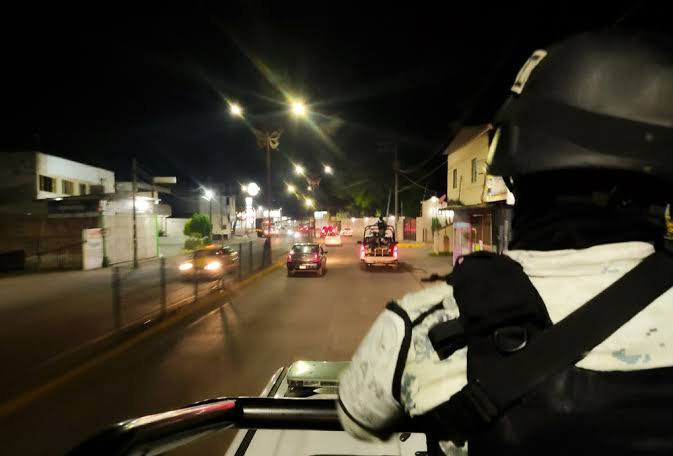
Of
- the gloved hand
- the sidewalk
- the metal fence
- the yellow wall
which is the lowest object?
the sidewalk

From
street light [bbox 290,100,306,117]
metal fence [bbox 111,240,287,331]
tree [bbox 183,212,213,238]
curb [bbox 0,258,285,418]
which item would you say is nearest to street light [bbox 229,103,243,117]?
street light [bbox 290,100,306,117]

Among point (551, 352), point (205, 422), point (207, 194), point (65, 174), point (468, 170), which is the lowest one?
point (205, 422)

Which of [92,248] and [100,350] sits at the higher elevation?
[92,248]

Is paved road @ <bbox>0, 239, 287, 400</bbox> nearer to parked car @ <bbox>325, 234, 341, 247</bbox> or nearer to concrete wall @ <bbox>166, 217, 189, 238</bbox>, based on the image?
parked car @ <bbox>325, 234, 341, 247</bbox>

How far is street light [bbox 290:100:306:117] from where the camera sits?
56.2ft

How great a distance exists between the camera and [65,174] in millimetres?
28250

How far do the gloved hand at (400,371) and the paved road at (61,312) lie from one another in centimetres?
634

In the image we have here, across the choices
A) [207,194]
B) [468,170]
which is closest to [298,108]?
[468,170]

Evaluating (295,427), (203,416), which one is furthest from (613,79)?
(203,416)

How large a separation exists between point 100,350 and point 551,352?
812 cm

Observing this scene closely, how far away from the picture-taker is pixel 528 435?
0.84 meters

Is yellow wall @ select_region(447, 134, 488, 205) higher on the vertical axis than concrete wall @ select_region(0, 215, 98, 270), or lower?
higher

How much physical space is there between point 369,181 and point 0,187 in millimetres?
34971

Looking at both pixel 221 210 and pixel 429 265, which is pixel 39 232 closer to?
pixel 429 265
